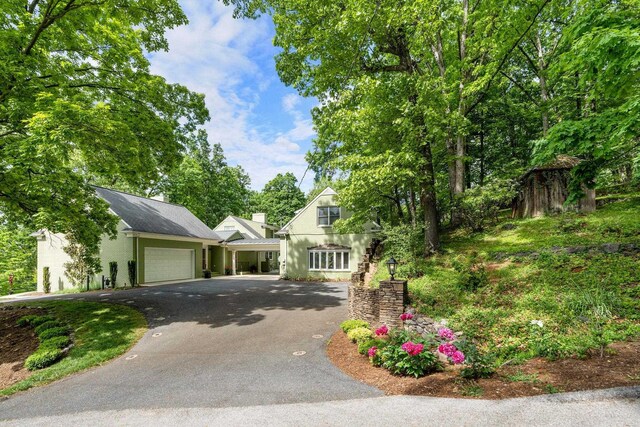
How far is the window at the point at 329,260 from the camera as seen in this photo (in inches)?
792

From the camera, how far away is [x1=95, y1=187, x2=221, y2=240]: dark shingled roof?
1830 cm

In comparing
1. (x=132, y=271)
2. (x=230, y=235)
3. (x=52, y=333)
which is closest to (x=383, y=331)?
(x=52, y=333)

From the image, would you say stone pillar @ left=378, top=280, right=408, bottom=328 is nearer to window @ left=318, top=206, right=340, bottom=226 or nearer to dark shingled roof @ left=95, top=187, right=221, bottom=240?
window @ left=318, top=206, right=340, bottom=226

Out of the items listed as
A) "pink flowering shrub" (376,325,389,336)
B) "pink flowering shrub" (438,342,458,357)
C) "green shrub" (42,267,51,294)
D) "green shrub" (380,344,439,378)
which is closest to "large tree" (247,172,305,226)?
"green shrub" (42,267,51,294)

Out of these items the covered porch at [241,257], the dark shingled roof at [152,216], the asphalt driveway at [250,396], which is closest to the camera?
the asphalt driveway at [250,396]

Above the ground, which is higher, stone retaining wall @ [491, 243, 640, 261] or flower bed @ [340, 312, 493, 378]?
stone retaining wall @ [491, 243, 640, 261]

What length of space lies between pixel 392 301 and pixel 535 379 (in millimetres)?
3284

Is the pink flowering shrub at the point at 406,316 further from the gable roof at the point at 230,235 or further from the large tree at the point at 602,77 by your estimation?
the gable roof at the point at 230,235

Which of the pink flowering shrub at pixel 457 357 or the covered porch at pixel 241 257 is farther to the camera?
the covered porch at pixel 241 257

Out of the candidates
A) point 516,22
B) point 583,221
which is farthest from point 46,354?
point 516,22

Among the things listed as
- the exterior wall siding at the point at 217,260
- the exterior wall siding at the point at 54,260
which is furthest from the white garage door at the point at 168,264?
the exterior wall siding at the point at 54,260

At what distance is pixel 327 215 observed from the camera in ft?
68.0

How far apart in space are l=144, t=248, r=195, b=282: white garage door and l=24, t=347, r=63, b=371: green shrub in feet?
39.4

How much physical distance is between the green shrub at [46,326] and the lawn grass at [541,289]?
10.5m
